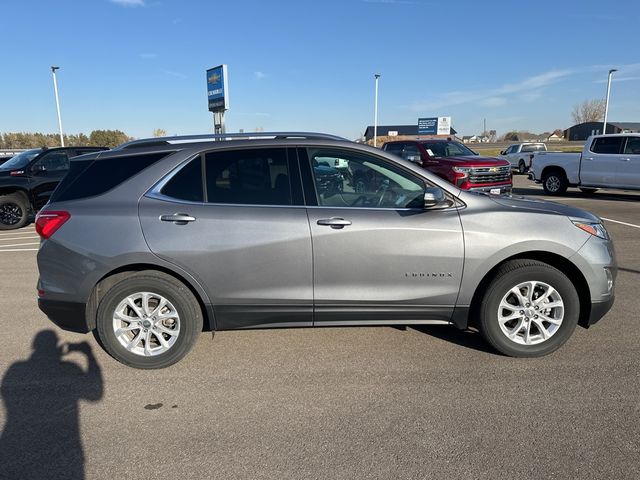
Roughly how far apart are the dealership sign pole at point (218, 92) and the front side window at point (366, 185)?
721 inches

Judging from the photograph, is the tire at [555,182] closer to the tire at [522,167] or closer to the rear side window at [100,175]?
the tire at [522,167]

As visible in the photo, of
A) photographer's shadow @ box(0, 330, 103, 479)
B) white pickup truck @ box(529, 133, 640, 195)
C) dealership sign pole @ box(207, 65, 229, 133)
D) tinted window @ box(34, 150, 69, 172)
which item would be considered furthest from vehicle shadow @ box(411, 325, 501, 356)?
dealership sign pole @ box(207, 65, 229, 133)

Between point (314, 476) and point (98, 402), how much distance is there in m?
1.73

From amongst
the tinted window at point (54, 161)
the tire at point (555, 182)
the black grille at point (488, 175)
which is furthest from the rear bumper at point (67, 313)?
the tire at point (555, 182)

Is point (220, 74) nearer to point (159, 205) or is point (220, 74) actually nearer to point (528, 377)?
point (159, 205)

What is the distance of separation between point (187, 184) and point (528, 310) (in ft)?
9.65

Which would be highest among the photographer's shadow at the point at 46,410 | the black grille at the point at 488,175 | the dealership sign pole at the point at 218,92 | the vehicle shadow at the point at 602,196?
the dealership sign pole at the point at 218,92

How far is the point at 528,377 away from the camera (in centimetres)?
341

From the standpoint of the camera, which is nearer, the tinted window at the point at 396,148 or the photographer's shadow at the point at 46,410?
the photographer's shadow at the point at 46,410

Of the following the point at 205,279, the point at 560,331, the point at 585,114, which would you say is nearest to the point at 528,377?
the point at 560,331

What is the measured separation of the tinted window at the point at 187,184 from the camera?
3596mm

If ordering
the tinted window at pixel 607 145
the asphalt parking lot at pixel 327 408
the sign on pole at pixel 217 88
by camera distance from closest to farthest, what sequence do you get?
the asphalt parking lot at pixel 327 408 → the tinted window at pixel 607 145 → the sign on pole at pixel 217 88

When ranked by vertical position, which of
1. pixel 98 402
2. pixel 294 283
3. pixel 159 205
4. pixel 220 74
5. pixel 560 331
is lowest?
pixel 98 402

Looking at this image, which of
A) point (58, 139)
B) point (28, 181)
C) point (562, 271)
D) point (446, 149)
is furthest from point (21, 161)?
point (58, 139)
